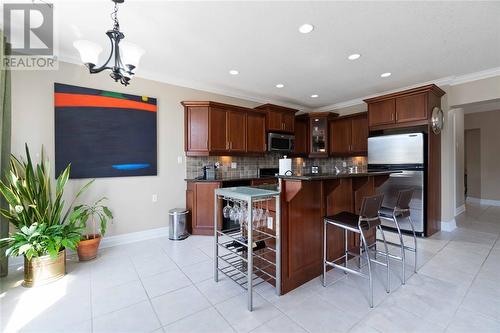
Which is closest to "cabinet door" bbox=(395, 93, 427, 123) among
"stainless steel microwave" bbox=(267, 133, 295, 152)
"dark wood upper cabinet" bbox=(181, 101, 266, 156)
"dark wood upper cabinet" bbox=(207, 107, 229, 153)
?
"stainless steel microwave" bbox=(267, 133, 295, 152)

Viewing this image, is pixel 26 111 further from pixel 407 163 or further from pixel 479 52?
pixel 479 52

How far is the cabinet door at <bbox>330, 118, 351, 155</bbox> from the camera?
4.98 metres

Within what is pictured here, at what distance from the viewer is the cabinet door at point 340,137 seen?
498 cm

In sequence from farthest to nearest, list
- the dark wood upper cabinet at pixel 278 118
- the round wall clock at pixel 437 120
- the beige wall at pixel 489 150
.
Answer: the beige wall at pixel 489 150
the dark wood upper cabinet at pixel 278 118
the round wall clock at pixel 437 120

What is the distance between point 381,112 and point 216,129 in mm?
3063

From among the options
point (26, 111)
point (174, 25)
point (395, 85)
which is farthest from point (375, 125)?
point (26, 111)

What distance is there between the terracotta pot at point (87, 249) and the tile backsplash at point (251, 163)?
166 cm

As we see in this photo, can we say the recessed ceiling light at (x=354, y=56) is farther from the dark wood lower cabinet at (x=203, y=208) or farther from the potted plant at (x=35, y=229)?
the potted plant at (x=35, y=229)

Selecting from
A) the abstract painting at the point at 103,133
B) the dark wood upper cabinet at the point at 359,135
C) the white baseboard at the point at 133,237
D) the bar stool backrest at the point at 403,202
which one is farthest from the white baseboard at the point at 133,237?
the dark wood upper cabinet at the point at 359,135

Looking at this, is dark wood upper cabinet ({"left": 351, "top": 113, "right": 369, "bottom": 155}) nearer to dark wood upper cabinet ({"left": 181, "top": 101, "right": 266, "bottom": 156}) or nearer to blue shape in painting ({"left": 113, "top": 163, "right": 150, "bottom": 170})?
dark wood upper cabinet ({"left": 181, "top": 101, "right": 266, "bottom": 156})

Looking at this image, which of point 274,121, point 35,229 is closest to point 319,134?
point 274,121

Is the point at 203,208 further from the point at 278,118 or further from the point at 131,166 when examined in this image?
the point at 278,118

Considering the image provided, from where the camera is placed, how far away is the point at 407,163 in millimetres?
3662

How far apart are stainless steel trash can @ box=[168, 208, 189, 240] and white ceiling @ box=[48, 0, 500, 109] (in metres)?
2.23
